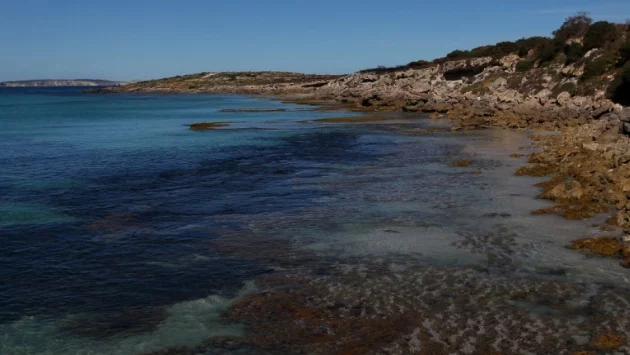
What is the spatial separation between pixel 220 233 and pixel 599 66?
3925 cm

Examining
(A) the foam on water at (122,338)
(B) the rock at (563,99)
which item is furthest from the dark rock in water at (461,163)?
(B) the rock at (563,99)

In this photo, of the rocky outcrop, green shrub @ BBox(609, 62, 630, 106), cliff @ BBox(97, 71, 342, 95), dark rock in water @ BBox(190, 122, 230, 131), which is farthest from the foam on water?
cliff @ BBox(97, 71, 342, 95)

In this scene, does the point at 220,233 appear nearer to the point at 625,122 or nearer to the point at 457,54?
the point at 625,122

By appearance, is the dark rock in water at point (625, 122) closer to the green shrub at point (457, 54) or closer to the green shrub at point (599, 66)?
the green shrub at point (599, 66)

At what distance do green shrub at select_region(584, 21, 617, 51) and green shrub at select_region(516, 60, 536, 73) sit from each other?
7720mm

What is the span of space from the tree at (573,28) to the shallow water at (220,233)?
115ft

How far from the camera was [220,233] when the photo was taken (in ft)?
49.5

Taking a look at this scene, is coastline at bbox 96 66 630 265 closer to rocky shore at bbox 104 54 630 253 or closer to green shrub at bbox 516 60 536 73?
rocky shore at bbox 104 54 630 253

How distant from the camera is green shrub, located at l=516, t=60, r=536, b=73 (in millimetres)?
59438

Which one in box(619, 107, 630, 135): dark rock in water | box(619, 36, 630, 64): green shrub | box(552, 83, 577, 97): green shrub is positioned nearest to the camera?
box(619, 107, 630, 135): dark rock in water

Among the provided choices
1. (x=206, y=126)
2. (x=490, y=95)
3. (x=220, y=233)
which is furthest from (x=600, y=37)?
(x=220, y=233)

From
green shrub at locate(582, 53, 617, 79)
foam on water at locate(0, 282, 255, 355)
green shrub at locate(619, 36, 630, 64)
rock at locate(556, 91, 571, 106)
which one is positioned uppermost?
green shrub at locate(619, 36, 630, 64)

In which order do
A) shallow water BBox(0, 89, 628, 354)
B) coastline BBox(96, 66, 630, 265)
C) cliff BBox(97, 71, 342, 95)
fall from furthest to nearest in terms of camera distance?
cliff BBox(97, 71, 342, 95) < coastline BBox(96, 66, 630, 265) < shallow water BBox(0, 89, 628, 354)

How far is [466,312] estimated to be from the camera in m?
10.0
